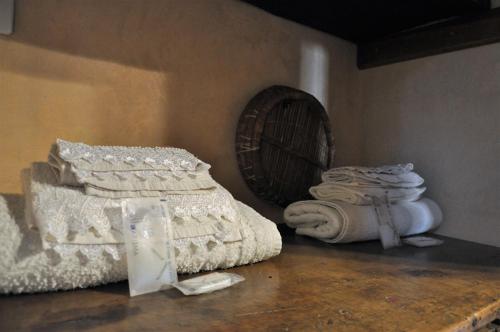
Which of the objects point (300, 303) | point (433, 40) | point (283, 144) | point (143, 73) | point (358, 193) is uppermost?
point (433, 40)

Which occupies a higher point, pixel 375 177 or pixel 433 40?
pixel 433 40

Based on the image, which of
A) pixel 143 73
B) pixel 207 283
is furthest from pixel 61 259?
pixel 143 73

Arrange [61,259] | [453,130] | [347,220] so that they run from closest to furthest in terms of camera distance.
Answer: [61,259], [347,220], [453,130]

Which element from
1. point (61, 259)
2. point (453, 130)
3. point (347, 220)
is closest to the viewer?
point (61, 259)

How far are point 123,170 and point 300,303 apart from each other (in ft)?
0.98

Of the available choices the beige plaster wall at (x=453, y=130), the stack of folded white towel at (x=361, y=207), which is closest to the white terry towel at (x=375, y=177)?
the stack of folded white towel at (x=361, y=207)

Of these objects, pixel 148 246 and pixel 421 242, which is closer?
pixel 148 246

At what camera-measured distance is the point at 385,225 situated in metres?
0.79

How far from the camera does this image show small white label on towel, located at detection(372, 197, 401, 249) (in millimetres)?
762

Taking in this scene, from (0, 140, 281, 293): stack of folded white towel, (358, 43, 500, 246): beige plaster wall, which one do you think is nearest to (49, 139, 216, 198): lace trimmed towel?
(0, 140, 281, 293): stack of folded white towel

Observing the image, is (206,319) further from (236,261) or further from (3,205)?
(3,205)

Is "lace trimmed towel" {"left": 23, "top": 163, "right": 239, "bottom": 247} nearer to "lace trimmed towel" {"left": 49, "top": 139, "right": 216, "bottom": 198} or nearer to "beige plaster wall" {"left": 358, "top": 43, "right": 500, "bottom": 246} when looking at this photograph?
"lace trimmed towel" {"left": 49, "top": 139, "right": 216, "bottom": 198}

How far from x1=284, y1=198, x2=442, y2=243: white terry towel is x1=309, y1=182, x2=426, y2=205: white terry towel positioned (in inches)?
0.6

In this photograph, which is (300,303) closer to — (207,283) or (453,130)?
(207,283)
